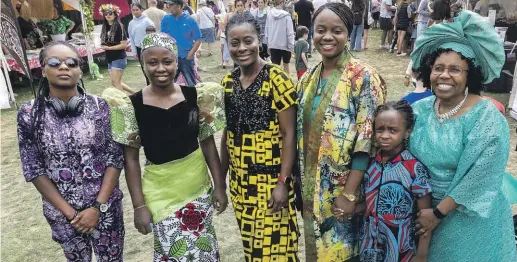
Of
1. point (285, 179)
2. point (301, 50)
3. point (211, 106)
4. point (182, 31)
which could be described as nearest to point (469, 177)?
point (285, 179)

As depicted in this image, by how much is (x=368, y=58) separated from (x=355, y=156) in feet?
31.7

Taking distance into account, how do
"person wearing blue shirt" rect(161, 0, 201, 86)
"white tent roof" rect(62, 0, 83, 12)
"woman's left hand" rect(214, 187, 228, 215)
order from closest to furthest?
1. "woman's left hand" rect(214, 187, 228, 215)
2. "person wearing blue shirt" rect(161, 0, 201, 86)
3. "white tent roof" rect(62, 0, 83, 12)

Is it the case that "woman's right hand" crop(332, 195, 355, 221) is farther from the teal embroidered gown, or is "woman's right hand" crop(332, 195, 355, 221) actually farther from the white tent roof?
the white tent roof

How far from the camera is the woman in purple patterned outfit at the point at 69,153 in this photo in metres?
2.22

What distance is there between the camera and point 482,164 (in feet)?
6.39

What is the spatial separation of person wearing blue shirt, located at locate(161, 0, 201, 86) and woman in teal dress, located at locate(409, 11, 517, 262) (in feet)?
17.7

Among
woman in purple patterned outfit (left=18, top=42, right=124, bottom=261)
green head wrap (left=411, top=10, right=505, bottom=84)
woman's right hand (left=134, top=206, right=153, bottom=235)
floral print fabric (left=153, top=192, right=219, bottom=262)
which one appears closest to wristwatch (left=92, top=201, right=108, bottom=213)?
woman in purple patterned outfit (left=18, top=42, right=124, bottom=261)

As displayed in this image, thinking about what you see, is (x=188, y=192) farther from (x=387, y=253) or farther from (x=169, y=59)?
(x=387, y=253)

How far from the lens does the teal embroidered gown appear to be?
77.0 inches

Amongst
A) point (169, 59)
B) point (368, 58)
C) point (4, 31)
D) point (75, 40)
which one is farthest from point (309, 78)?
point (75, 40)

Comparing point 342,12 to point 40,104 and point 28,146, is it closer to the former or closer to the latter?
Answer: point 40,104

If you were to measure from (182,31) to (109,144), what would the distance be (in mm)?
5079

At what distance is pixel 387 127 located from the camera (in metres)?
2.11

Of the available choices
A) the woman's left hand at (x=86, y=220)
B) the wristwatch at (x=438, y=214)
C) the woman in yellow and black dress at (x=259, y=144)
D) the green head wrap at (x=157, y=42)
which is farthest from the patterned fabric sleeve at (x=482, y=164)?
the woman's left hand at (x=86, y=220)
